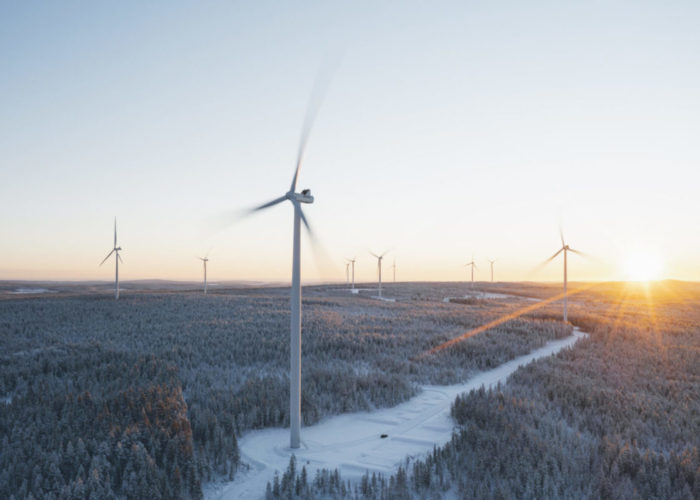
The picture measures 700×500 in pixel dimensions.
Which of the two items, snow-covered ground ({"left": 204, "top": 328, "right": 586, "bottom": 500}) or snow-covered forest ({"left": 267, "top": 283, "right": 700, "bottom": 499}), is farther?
snow-covered ground ({"left": 204, "top": 328, "right": 586, "bottom": 500})

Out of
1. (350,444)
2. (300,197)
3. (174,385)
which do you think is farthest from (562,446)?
(174,385)

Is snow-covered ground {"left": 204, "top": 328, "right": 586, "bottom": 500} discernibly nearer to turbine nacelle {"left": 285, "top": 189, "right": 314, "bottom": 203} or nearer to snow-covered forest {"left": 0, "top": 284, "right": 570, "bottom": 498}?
snow-covered forest {"left": 0, "top": 284, "right": 570, "bottom": 498}

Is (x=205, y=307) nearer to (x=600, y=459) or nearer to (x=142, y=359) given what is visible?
(x=142, y=359)

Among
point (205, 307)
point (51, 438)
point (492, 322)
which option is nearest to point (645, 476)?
point (51, 438)

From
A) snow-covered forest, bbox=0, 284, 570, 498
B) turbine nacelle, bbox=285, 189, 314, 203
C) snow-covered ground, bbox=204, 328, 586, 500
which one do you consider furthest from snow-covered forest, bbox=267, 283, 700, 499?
turbine nacelle, bbox=285, 189, 314, 203

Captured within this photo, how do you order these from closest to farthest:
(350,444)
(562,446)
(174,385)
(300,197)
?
(562,446), (300,197), (350,444), (174,385)

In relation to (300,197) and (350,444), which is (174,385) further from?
(300,197)

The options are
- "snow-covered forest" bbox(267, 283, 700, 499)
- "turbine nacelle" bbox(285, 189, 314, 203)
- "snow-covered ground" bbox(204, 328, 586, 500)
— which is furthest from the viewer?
"turbine nacelle" bbox(285, 189, 314, 203)

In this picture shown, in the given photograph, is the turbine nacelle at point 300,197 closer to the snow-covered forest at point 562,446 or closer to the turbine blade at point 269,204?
the turbine blade at point 269,204
